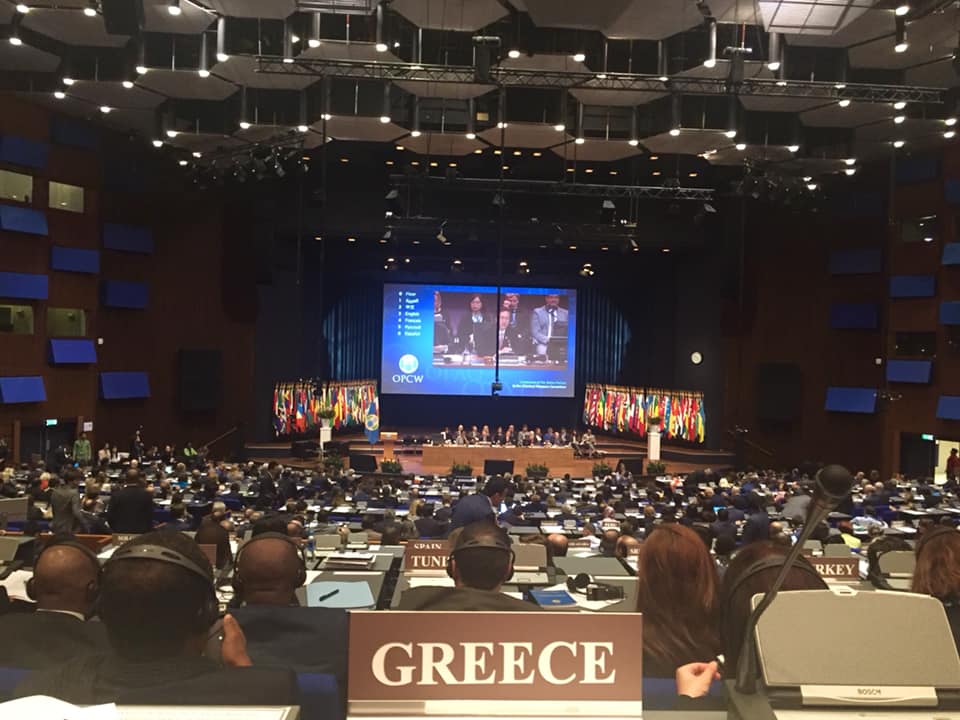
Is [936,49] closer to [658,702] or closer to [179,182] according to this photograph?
[658,702]

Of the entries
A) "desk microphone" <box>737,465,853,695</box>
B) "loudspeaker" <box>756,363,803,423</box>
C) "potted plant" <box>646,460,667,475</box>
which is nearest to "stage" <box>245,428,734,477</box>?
"potted plant" <box>646,460,667,475</box>

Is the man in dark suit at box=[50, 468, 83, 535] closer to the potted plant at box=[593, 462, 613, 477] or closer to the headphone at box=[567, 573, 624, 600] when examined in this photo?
the headphone at box=[567, 573, 624, 600]

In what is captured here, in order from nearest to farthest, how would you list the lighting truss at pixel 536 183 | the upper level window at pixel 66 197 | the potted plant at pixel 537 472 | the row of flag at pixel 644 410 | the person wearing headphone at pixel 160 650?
the person wearing headphone at pixel 160 650
the potted plant at pixel 537 472
the lighting truss at pixel 536 183
the upper level window at pixel 66 197
the row of flag at pixel 644 410

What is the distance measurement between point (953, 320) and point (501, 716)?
2058 cm

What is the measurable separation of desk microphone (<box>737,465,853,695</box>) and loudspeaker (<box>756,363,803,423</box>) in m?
21.9

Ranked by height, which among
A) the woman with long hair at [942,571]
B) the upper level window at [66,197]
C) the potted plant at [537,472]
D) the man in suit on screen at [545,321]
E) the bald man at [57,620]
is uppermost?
the upper level window at [66,197]

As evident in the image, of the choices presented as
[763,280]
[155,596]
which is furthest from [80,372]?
[155,596]

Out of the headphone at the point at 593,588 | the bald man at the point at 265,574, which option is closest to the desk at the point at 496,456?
the headphone at the point at 593,588

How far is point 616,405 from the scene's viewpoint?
86.5 feet

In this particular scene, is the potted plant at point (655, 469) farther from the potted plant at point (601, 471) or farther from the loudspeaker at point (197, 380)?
the loudspeaker at point (197, 380)

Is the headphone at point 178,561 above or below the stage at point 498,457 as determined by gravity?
above

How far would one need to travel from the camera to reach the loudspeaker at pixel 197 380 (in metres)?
21.3

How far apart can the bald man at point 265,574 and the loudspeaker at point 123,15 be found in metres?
7.95

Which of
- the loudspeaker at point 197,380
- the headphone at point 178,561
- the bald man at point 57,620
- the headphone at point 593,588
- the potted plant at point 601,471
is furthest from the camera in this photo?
the loudspeaker at point 197,380
